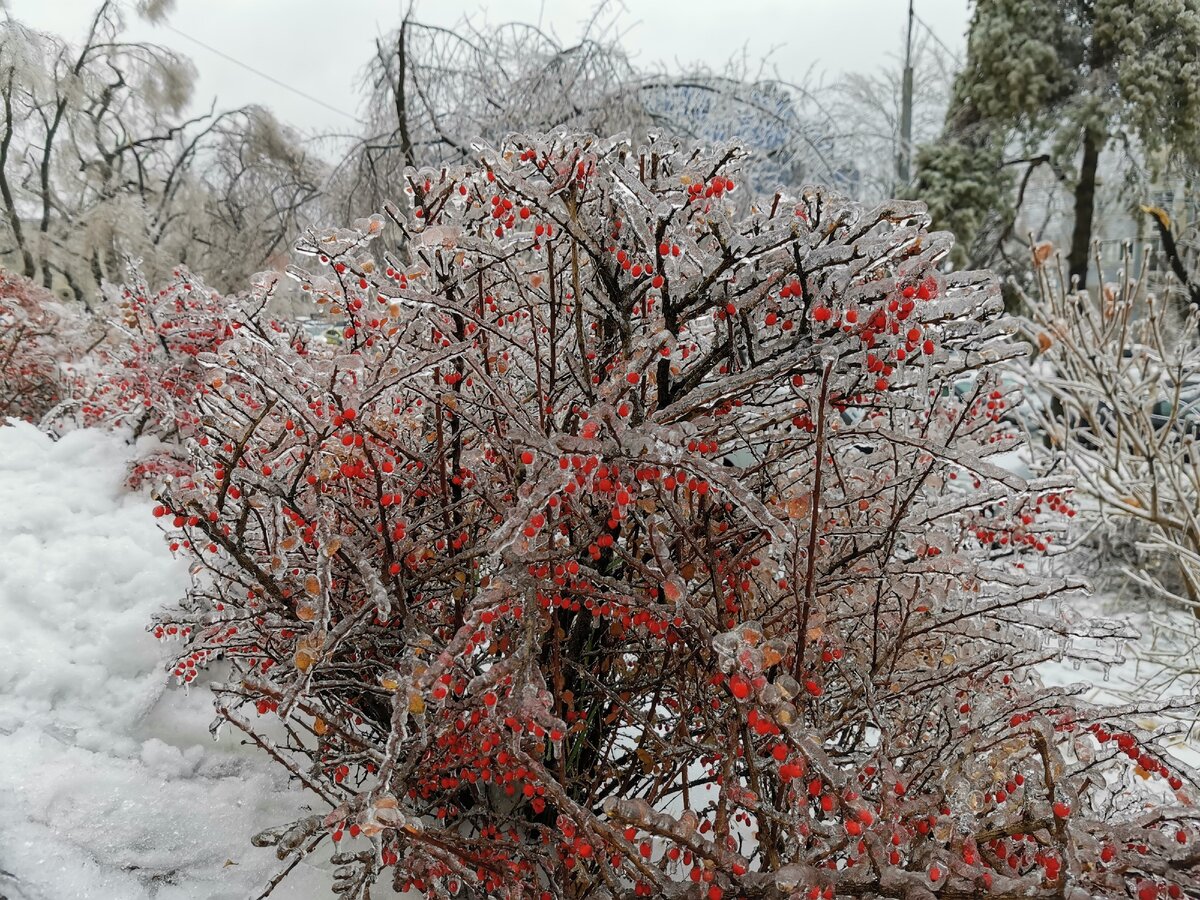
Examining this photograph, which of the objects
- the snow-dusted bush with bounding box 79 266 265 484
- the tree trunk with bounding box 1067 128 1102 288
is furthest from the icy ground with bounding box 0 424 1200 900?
the tree trunk with bounding box 1067 128 1102 288

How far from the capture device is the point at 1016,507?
2.37 metres

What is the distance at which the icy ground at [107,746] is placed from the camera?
2.21m

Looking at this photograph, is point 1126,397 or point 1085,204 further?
point 1085,204

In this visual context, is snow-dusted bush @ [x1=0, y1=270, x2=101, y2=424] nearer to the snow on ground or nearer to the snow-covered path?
the snow-covered path

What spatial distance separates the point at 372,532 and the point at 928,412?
1.44 metres

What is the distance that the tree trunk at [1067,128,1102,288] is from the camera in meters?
9.21

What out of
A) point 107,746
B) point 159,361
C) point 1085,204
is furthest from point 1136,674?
point 1085,204

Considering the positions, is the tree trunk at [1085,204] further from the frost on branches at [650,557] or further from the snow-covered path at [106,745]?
the snow-covered path at [106,745]

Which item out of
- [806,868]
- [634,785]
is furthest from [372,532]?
[806,868]

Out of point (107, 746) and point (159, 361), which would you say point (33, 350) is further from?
point (107, 746)

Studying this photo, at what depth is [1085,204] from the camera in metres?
9.76

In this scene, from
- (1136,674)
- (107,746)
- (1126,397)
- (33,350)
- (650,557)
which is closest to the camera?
(650,557)

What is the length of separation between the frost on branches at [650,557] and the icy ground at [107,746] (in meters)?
0.30

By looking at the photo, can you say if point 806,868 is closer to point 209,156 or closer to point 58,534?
point 58,534
